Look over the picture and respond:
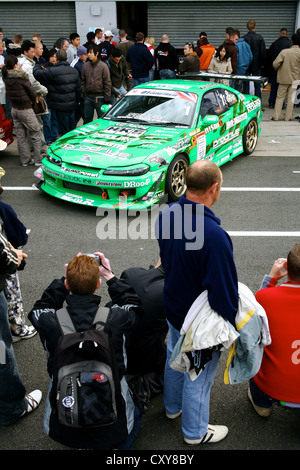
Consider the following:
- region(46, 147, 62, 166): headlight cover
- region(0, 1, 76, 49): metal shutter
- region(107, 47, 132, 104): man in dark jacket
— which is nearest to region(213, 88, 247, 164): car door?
region(46, 147, 62, 166): headlight cover

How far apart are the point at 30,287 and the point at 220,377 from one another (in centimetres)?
216

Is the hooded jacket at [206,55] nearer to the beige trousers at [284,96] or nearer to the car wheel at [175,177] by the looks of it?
the beige trousers at [284,96]

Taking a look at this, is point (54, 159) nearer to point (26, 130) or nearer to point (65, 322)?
point (26, 130)

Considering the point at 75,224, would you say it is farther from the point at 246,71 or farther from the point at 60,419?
the point at 246,71

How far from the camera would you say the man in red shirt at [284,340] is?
2.73 m

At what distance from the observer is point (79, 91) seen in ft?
29.6

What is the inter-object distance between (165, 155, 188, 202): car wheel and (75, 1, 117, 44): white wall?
11.2 m

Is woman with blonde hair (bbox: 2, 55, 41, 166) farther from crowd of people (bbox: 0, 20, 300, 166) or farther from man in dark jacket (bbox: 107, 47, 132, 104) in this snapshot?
man in dark jacket (bbox: 107, 47, 132, 104)

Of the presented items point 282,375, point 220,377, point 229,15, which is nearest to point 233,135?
point 220,377

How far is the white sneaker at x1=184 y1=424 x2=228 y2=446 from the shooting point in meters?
2.91

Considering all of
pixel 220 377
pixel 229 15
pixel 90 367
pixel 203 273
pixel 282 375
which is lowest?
pixel 220 377

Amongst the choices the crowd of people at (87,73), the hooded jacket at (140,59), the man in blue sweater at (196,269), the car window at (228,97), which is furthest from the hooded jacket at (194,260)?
the hooded jacket at (140,59)
